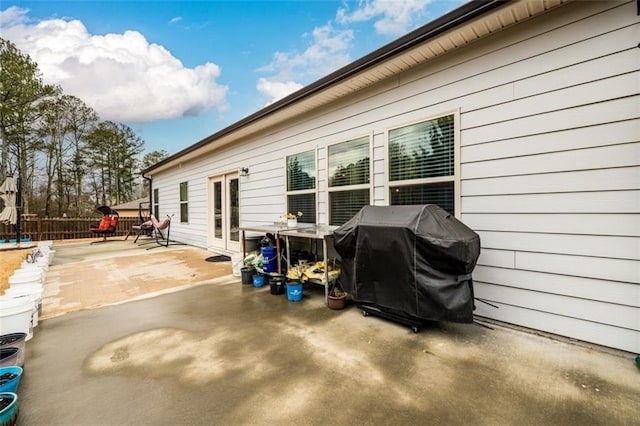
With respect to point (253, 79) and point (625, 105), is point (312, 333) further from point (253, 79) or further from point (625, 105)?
point (253, 79)

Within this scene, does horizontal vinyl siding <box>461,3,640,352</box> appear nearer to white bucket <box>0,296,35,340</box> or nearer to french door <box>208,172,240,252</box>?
white bucket <box>0,296,35,340</box>

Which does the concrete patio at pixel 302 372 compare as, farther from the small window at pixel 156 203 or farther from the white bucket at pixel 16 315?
the small window at pixel 156 203

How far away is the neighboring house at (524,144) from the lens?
2121 millimetres

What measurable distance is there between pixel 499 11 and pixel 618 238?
2113mm

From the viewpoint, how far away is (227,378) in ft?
6.35

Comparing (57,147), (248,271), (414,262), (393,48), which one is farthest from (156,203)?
(414,262)

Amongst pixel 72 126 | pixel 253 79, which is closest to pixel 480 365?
pixel 253 79

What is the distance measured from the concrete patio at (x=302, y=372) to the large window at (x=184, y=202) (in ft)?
20.1

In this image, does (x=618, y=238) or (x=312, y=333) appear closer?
(x=618, y=238)

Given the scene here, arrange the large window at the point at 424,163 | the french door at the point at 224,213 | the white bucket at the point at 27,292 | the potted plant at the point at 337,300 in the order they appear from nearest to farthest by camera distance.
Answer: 1. the white bucket at the point at 27,292
2. the large window at the point at 424,163
3. the potted plant at the point at 337,300
4. the french door at the point at 224,213

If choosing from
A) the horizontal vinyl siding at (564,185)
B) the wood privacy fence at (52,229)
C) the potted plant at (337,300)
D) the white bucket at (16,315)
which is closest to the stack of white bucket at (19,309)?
the white bucket at (16,315)

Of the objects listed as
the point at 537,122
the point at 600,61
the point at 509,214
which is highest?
the point at 600,61

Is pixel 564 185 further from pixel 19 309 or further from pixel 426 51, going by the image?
pixel 19 309

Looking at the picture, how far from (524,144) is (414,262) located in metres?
1.53
